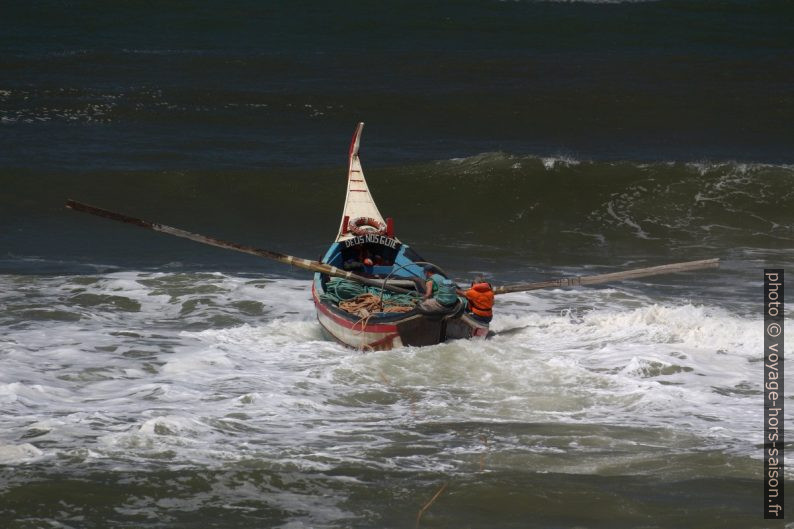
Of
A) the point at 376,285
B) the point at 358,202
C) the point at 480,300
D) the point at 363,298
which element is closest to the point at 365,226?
the point at 358,202

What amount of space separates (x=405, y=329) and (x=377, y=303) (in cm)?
97

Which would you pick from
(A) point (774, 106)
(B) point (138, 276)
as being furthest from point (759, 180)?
(B) point (138, 276)

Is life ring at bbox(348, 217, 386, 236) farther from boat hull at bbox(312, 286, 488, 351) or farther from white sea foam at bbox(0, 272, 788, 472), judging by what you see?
boat hull at bbox(312, 286, 488, 351)

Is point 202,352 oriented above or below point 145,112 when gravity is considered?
below

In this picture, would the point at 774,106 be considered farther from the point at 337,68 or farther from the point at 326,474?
the point at 326,474

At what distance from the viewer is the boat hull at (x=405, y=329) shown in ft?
45.1

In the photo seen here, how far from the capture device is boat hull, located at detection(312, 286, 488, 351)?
13758 millimetres

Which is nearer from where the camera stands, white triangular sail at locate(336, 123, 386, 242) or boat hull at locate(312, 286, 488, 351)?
boat hull at locate(312, 286, 488, 351)

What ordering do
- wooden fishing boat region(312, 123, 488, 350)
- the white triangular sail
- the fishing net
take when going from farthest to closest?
the white triangular sail
the fishing net
wooden fishing boat region(312, 123, 488, 350)

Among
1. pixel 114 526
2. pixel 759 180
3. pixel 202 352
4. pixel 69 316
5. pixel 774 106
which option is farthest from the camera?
pixel 774 106

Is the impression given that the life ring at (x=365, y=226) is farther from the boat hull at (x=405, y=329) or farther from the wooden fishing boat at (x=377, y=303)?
the boat hull at (x=405, y=329)

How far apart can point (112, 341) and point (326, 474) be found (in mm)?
5408

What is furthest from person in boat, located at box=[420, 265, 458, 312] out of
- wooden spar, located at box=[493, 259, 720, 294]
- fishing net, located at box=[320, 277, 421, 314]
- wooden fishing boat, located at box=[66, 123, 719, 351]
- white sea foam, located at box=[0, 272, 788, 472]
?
wooden spar, located at box=[493, 259, 720, 294]

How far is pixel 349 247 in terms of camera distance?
16.5 metres
